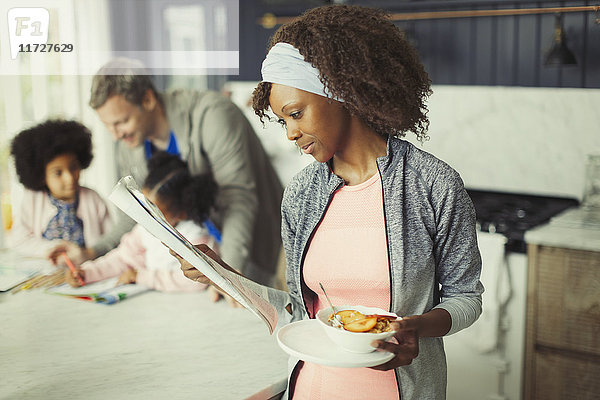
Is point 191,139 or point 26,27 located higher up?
point 26,27

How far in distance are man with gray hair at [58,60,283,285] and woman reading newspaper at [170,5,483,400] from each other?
2.84 feet

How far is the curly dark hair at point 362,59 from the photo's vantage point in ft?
3.05

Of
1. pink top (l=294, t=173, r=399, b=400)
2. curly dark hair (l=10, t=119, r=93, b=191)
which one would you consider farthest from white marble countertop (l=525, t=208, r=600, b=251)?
curly dark hair (l=10, t=119, r=93, b=191)

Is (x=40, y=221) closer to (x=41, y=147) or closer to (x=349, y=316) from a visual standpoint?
(x=41, y=147)

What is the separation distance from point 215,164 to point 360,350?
3.87ft

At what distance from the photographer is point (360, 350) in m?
0.90

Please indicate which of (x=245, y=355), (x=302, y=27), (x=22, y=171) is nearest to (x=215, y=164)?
(x=22, y=171)

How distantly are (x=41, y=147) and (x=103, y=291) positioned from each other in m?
0.45

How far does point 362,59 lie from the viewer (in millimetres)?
935

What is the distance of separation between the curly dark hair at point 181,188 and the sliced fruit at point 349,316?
0.99m

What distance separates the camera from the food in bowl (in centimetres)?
90

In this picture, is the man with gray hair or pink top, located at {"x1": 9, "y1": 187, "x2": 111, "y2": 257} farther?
the man with gray hair

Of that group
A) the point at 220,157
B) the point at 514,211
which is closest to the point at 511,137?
the point at 514,211

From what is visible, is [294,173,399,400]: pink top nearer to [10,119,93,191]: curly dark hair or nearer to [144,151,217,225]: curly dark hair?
[144,151,217,225]: curly dark hair
